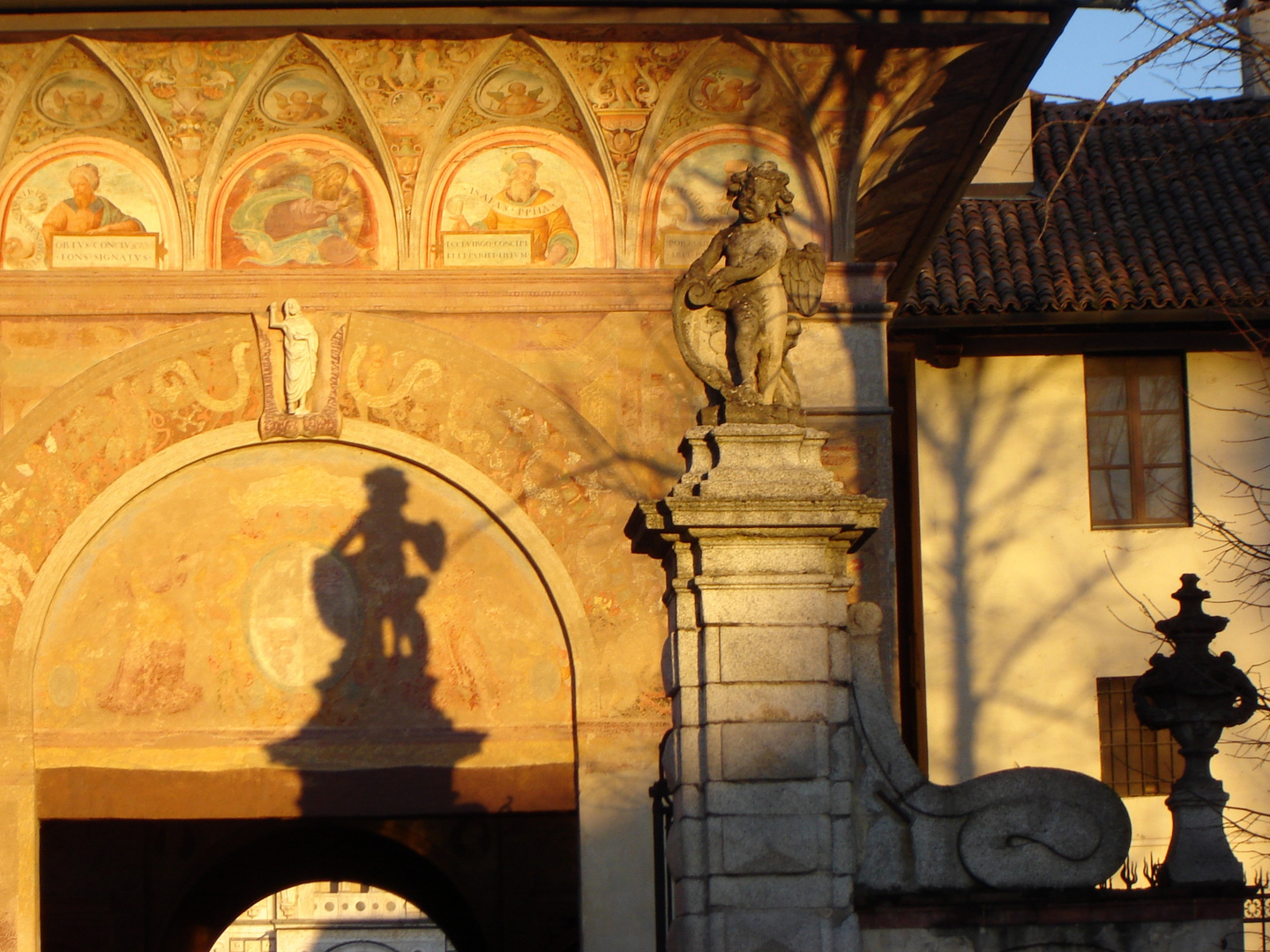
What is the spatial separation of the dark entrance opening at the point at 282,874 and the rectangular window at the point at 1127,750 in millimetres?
5321

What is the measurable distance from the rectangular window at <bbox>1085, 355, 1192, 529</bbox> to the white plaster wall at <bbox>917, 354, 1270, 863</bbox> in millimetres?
140

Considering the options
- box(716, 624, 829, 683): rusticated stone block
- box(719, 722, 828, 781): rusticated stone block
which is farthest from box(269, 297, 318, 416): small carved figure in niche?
box(719, 722, 828, 781): rusticated stone block

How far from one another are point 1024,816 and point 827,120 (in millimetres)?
6321

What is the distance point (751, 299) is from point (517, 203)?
4.75 metres

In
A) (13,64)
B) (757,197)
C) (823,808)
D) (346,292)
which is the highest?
(13,64)

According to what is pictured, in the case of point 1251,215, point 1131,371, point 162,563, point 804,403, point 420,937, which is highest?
point 1251,215

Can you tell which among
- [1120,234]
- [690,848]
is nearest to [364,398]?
[690,848]

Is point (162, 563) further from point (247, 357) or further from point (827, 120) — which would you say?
point (827, 120)

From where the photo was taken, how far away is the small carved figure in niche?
12.7m

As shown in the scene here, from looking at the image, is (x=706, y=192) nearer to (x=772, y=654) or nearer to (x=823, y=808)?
(x=772, y=654)

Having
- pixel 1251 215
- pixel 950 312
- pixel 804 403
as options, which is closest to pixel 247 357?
pixel 804 403

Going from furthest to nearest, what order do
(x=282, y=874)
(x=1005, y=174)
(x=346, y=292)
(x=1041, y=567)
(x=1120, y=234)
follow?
(x=282, y=874), (x=1005, y=174), (x=1120, y=234), (x=1041, y=567), (x=346, y=292)

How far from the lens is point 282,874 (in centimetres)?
2116

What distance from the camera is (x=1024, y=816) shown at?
806 cm
